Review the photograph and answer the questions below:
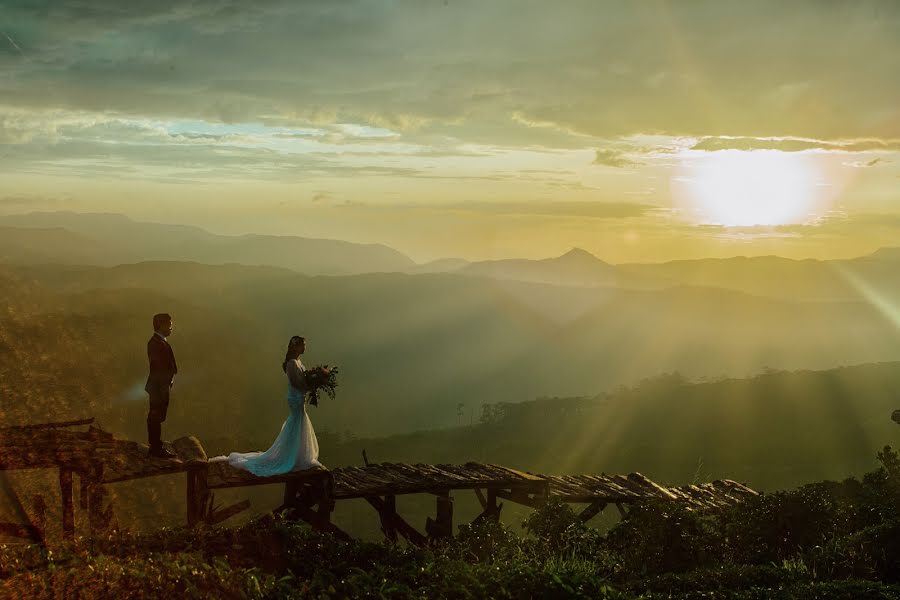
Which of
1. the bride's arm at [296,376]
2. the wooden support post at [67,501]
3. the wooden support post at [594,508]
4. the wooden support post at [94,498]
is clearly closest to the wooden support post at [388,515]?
the bride's arm at [296,376]

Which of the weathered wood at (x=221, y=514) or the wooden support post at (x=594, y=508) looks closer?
the weathered wood at (x=221, y=514)

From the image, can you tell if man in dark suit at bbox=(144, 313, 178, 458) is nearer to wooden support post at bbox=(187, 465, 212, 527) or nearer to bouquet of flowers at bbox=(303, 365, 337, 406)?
wooden support post at bbox=(187, 465, 212, 527)

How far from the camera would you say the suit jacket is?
39.8 ft

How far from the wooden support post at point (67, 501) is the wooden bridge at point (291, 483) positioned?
15mm

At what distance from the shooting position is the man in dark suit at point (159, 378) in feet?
39.5

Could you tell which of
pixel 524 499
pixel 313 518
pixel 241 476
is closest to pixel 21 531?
pixel 241 476

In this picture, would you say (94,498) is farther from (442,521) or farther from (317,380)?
(442,521)

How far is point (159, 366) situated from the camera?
483 inches

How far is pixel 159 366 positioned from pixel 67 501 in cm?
236

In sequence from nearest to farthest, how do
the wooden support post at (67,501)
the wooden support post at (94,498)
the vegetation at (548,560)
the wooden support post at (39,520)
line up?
the vegetation at (548,560) → the wooden support post at (39,520) → the wooden support post at (67,501) → the wooden support post at (94,498)

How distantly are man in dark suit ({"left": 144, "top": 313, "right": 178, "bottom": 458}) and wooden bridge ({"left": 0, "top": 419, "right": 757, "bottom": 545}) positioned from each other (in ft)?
0.92

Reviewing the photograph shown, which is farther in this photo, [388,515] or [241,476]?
[388,515]

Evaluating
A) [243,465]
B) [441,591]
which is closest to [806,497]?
[441,591]

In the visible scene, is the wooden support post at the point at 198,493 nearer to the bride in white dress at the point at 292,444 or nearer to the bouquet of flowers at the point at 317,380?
the bride in white dress at the point at 292,444
